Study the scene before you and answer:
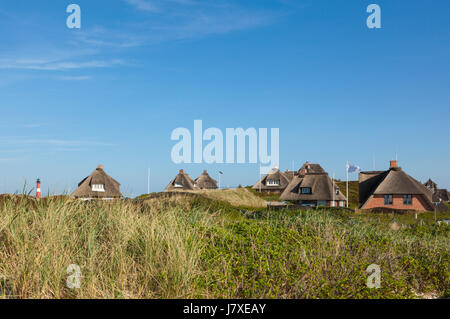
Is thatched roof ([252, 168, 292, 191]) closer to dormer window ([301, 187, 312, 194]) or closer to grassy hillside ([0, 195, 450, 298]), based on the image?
dormer window ([301, 187, 312, 194])

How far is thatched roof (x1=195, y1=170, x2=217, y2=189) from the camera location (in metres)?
81.3

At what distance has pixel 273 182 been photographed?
79.0m

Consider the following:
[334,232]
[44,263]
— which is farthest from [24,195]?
[334,232]

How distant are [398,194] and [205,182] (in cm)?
4625

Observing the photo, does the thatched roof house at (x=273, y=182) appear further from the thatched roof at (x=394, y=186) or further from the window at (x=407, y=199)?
the window at (x=407, y=199)

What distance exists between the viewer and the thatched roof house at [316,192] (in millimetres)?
48037

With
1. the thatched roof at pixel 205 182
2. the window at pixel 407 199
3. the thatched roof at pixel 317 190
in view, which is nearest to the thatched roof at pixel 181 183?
the thatched roof at pixel 205 182

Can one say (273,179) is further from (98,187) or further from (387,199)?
(98,187)

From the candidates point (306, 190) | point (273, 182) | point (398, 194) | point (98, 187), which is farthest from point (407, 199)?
point (273, 182)

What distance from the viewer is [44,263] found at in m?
5.96

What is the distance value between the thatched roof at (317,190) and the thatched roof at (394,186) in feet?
14.0
